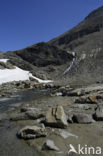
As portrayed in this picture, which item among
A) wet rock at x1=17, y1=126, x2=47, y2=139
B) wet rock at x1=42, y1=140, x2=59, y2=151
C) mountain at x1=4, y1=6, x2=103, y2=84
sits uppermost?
mountain at x1=4, y1=6, x2=103, y2=84

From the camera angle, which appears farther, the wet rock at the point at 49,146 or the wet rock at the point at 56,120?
the wet rock at the point at 56,120

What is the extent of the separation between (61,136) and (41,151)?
40.0 inches

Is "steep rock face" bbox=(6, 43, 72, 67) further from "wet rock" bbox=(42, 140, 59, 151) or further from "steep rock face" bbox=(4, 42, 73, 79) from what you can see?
"wet rock" bbox=(42, 140, 59, 151)

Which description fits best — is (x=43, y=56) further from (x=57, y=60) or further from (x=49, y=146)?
(x=49, y=146)

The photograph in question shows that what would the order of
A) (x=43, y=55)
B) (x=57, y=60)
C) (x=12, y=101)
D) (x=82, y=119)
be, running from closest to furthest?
1. (x=82, y=119)
2. (x=12, y=101)
3. (x=57, y=60)
4. (x=43, y=55)

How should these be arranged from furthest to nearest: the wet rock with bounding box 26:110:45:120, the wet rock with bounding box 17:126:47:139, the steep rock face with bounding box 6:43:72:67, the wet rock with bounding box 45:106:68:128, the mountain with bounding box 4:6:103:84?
the steep rock face with bounding box 6:43:72:67, the mountain with bounding box 4:6:103:84, the wet rock with bounding box 26:110:45:120, the wet rock with bounding box 45:106:68:128, the wet rock with bounding box 17:126:47:139

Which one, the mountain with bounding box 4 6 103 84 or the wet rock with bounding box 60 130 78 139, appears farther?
the mountain with bounding box 4 6 103 84

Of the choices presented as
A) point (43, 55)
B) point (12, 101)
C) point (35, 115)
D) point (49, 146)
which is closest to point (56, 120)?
point (49, 146)

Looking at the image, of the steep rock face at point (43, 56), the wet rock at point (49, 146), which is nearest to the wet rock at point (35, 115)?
the wet rock at point (49, 146)

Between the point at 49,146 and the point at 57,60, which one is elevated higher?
the point at 57,60

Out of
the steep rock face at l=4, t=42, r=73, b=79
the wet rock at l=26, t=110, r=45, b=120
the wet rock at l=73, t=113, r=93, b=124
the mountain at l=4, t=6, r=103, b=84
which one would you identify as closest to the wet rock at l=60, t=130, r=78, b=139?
the wet rock at l=73, t=113, r=93, b=124

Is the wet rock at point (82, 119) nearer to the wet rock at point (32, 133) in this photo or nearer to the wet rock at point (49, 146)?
the wet rock at point (32, 133)

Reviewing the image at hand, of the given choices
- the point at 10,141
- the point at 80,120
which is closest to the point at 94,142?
the point at 80,120

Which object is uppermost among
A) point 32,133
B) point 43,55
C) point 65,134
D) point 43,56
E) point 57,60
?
point 43,55
